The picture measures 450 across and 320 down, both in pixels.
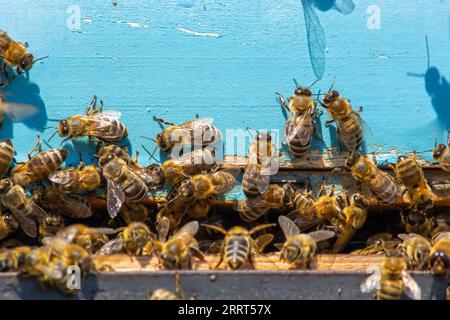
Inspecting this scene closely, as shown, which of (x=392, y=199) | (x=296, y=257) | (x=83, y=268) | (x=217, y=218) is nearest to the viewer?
(x=83, y=268)

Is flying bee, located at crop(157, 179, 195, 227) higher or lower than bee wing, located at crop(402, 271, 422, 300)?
higher

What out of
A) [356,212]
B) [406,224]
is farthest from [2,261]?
[406,224]

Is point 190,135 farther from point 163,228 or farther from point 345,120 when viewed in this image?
point 345,120

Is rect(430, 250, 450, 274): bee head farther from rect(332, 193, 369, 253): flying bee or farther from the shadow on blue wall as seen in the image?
the shadow on blue wall

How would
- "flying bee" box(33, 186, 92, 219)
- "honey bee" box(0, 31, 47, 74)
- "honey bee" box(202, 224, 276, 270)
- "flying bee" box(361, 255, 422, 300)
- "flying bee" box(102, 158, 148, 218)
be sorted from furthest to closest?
"flying bee" box(33, 186, 92, 219)
"honey bee" box(0, 31, 47, 74)
"flying bee" box(102, 158, 148, 218)
"honey bee" box(202, 224, 276, 270)
"flying bee" box(361, 255, 422, 300)

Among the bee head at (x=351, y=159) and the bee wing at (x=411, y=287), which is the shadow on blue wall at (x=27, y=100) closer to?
the bee head at (x=351, y=159)

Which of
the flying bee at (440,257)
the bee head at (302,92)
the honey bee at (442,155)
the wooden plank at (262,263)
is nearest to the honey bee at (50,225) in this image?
the wooden plank at (262,263)

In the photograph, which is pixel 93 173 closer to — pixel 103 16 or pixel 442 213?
pixel 103 16

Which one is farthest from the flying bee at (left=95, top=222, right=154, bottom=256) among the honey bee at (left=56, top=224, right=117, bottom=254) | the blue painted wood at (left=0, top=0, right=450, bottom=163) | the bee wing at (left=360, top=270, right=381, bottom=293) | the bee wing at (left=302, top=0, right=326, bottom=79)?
the bee wing at (left=302, top=0, right=326, bottom=79)
